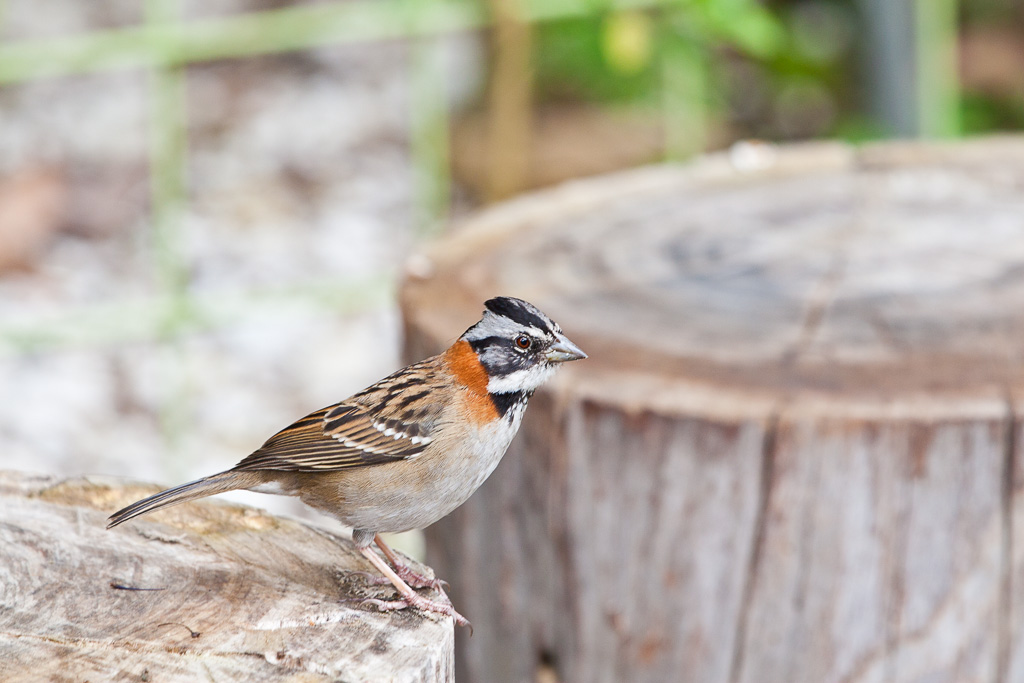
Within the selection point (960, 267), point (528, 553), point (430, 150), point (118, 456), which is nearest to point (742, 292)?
point (960, 267)

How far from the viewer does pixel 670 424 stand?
130 inches

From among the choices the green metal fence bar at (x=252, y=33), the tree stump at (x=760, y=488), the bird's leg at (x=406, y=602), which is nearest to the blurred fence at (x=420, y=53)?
the green metal fence bar at (x=252, y=33)

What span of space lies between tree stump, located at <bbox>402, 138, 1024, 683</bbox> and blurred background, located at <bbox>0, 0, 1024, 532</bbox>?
2627 mm

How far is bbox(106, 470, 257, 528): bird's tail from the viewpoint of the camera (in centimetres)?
242

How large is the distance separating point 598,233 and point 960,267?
125 cm

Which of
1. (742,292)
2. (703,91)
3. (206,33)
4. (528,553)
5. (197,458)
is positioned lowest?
(197,458)

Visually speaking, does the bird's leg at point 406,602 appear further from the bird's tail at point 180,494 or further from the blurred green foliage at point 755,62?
the blurred green foliage at point 755,62

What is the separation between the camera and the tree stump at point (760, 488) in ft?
10.7

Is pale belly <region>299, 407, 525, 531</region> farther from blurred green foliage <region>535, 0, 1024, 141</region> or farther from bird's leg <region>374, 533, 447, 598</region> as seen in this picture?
blurred green foliage <region>535, 0, 1024, 141</region>

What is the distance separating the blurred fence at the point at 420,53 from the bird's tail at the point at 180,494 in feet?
12.5

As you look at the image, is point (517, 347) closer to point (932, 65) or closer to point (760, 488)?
point (760, 488)

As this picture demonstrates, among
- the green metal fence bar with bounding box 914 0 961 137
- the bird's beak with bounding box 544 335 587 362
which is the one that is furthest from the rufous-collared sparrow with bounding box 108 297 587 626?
the green metal fence bar with bounding box 914 0 961 137

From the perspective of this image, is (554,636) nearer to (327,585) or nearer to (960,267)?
(327,585)

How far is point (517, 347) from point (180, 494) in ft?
2.34
